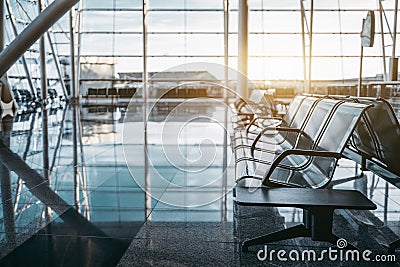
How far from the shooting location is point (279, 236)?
129 inches

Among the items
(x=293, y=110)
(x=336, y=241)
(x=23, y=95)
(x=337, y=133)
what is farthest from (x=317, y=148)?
(x=23, y=95)

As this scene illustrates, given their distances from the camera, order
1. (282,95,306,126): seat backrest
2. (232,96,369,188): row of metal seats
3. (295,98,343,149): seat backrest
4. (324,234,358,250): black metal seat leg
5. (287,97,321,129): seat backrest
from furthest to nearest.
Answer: (282,95,306,126): seat backrest, (287,97,321,129): seat backrest, (295,98,343,149): seat backrest, (232,96,369,188): row of metal seats, (324,234,358,250): black metal seat leg

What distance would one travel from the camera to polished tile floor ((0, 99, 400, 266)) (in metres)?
3.16

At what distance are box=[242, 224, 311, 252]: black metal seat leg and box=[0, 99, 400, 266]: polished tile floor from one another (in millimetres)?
69

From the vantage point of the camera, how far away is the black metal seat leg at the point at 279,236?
10.6 feet

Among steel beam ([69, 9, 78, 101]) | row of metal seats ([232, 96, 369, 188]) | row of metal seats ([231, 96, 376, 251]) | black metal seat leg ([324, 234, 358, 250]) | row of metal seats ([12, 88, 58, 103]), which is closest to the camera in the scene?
row of metal seats ([231, 96, 376, 251])

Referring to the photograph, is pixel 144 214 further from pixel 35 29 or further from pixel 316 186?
pixel 35 29

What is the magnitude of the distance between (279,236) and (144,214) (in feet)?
4.33

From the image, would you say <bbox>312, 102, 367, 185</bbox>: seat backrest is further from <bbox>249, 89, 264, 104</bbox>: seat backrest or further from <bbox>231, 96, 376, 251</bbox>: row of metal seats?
<bbox>249, 89, 264, 104</bbox>: seat backrest

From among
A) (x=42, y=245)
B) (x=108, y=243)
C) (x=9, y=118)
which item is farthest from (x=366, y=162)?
(x=9, y=118)

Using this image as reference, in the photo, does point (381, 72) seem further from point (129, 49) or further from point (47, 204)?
point (47, 204)

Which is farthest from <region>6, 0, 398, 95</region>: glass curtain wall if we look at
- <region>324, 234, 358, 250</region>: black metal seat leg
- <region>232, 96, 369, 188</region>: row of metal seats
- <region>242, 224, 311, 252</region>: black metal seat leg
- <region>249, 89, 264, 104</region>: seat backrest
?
<region>324, 234, 358, 250</region>: black metal seat leg

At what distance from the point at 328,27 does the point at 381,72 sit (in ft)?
10.8

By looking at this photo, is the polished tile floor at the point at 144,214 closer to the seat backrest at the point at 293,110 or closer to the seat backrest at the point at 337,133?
the seat backrest at the point at 337,133
